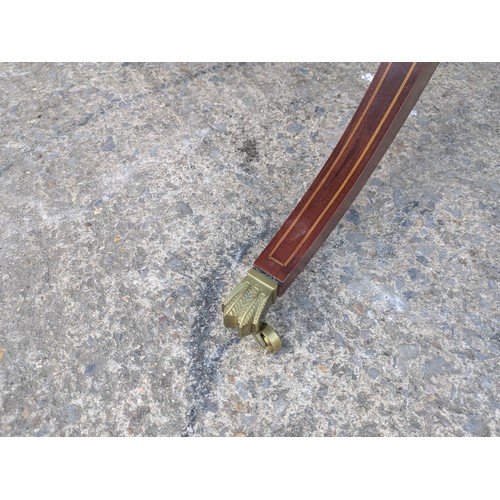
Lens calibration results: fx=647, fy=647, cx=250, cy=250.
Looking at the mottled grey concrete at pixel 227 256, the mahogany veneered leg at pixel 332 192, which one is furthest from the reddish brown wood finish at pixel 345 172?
the mottled grey concrete at pixel 227 256

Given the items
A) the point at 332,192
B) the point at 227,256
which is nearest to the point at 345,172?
the point at 332,192

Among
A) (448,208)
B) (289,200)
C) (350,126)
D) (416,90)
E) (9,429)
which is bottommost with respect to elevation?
(9,429)

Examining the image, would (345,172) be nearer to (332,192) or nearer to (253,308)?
(332,192)

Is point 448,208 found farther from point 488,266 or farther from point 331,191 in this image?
point 331,191

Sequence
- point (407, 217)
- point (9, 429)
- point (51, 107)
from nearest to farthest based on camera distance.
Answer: point (9, 429), point (407, 217), point (51, 107)

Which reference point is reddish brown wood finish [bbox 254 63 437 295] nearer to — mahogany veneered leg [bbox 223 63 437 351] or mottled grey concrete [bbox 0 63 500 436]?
mahogany veneered leg [bbox 223 63 437 351]

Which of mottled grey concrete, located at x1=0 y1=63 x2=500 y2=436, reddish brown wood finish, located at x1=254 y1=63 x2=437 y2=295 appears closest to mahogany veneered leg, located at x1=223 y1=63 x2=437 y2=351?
reddish brown wood finish, located at x1=254 y1=63 x2=437 y2=295

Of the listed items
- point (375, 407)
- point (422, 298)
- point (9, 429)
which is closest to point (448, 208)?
point (422, 298)

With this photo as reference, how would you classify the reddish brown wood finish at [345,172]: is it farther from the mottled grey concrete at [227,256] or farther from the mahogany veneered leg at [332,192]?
the mottled grey concrete at [227,256]
